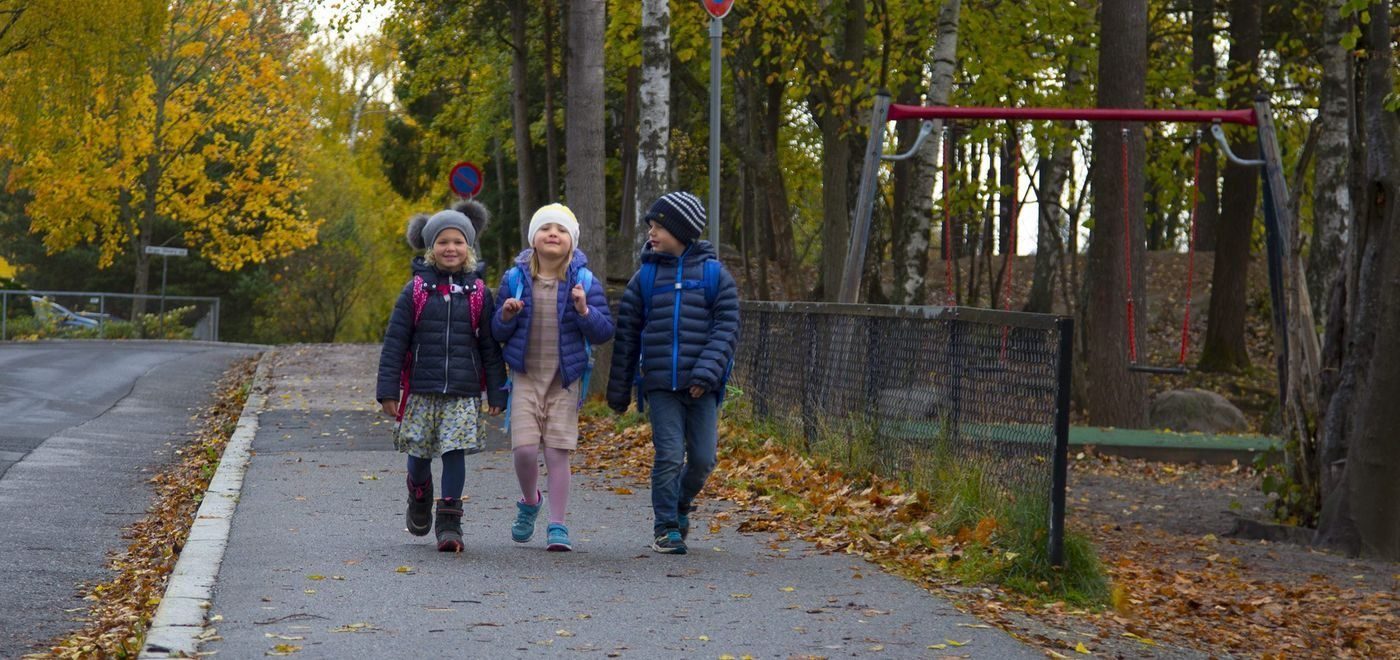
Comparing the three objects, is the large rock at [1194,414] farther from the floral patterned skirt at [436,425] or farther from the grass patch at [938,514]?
the floral patterned skirt at [436,425]

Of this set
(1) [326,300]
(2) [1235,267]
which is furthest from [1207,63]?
(1) [326,300]

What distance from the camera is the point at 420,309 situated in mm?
8375

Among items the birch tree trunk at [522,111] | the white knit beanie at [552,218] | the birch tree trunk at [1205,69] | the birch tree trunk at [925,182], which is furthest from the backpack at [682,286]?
the birch tree trunk at [522,111]

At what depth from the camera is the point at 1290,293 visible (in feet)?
44.8

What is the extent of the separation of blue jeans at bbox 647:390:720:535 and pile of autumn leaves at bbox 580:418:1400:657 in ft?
2.29

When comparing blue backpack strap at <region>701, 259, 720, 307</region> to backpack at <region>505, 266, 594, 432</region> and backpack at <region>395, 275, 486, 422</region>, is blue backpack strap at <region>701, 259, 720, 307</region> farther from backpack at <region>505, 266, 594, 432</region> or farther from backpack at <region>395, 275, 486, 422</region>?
backpack at <region>395, 275, 486, 422</region>

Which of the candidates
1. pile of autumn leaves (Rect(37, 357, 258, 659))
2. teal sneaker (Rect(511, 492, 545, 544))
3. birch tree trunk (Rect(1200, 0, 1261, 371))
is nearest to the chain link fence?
teal sneaker (Rect(511, 492, 545, 544))

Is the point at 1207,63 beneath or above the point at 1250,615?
above

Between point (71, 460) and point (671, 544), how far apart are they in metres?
6.50

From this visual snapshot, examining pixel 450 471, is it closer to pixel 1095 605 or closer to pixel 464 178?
pixel 1095 605

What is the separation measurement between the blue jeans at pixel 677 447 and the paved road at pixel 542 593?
250 millimetres

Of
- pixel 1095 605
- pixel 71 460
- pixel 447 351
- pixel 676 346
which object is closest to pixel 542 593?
pixel 447 351

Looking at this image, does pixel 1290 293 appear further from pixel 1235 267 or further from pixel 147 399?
pixel 1235 267

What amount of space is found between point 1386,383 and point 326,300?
1867 inches
